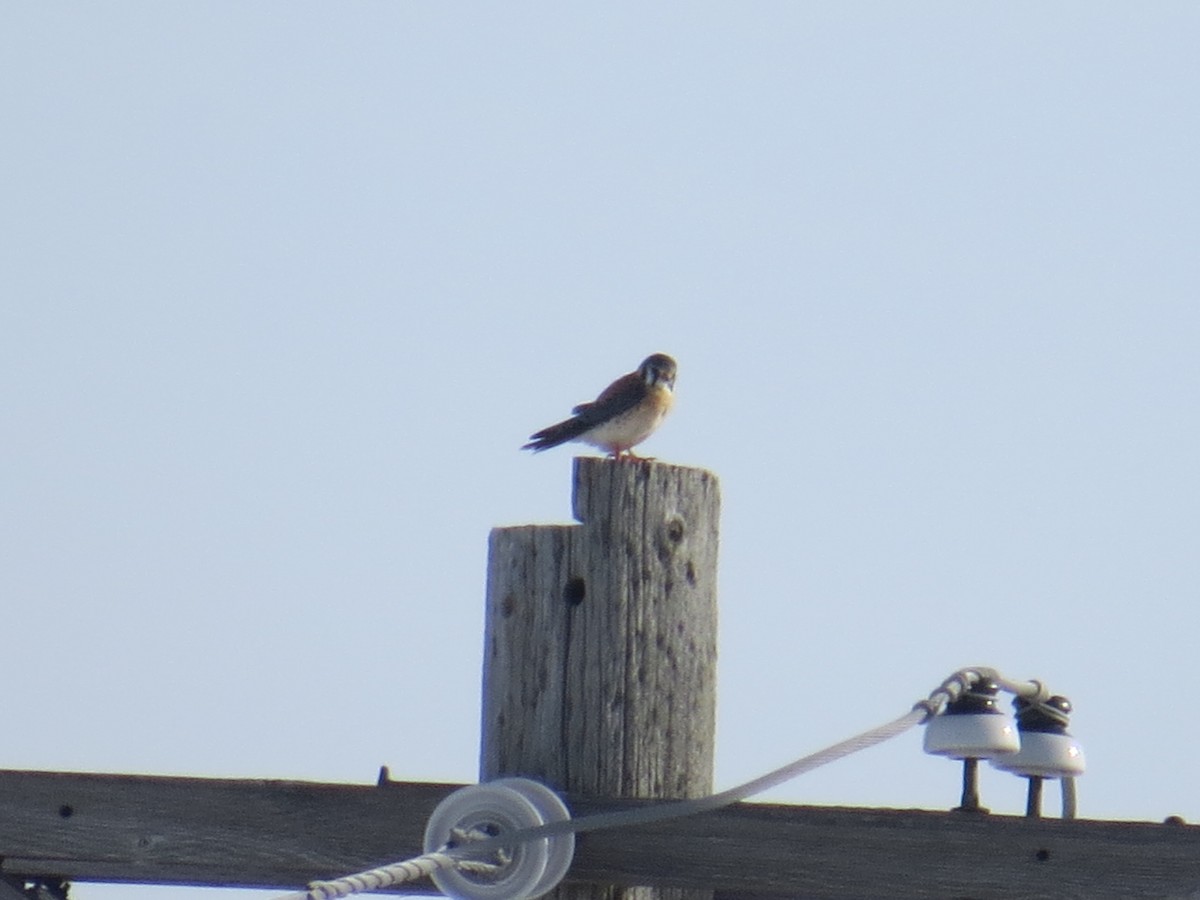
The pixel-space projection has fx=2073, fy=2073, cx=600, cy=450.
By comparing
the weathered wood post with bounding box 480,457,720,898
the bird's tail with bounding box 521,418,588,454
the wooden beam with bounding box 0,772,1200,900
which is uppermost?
the bird's tail with bounding box 521,418,588,454

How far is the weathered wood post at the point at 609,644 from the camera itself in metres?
3.87

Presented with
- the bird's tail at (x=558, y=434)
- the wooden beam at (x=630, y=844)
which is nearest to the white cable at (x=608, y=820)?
the wooden beam at (x=630, y=844)

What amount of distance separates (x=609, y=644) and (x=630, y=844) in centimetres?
38

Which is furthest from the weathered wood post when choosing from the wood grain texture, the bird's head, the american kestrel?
the bird's head

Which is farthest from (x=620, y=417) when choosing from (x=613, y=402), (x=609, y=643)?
(x=609, y=643)

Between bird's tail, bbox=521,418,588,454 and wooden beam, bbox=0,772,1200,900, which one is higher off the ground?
bird's tail, bbox=521,418,588,454

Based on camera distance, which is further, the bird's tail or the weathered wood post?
the bird's tail

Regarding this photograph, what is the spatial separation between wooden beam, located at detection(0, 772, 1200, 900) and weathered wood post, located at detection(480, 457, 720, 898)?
0.31ft

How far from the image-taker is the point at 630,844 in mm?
3869

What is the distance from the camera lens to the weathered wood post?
3867 mm

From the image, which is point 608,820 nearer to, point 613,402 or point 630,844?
point 630,844

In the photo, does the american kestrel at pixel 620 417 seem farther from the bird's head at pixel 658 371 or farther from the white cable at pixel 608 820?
the white cable at pixel 608 820

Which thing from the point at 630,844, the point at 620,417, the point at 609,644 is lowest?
the point at 630,844

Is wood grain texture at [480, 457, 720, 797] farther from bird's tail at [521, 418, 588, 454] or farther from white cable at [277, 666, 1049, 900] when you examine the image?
bird's tail at [521, 418, 588, 454]
